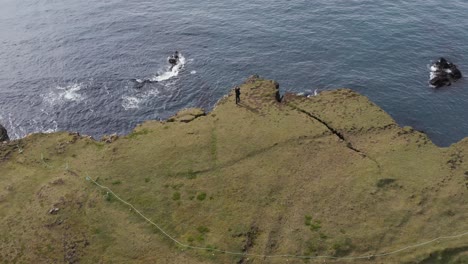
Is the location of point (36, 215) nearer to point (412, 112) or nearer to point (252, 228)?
point (252, 228)

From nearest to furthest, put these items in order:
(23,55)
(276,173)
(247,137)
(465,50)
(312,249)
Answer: (312,249)
(276,173)
(247,137)
(465,50)
(23,55)

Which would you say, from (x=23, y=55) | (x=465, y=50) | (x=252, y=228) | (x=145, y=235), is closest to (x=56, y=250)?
(x=145, y=235)

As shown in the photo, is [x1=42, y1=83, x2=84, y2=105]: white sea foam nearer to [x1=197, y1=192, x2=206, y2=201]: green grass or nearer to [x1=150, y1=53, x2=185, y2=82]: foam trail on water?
[x1=150, y1=53, x2=185, y2=82]: foam trail on water

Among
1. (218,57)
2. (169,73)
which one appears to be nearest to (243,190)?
(169,73)

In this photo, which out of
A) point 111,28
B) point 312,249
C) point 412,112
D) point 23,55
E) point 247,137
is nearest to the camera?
point 312,249

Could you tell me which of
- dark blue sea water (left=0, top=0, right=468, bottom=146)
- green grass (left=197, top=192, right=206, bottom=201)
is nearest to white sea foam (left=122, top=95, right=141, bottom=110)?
dark blue sea water (left=0, top=0, right=468, bottom=146)
